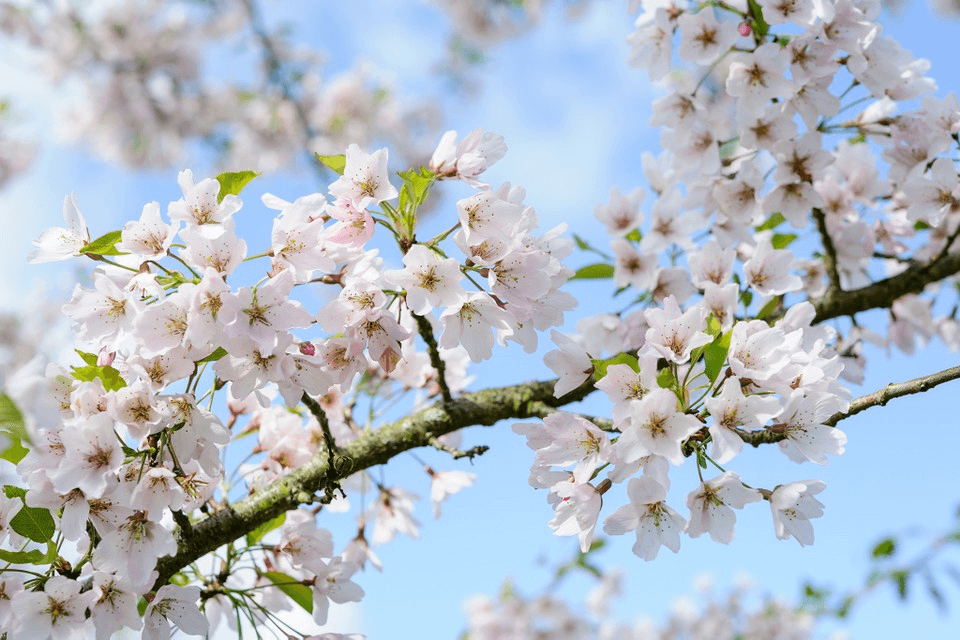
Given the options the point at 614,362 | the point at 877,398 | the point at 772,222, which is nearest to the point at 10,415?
the point at 614,362

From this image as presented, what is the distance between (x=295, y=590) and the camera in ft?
6.56

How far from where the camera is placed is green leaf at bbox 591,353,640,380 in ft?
5.07

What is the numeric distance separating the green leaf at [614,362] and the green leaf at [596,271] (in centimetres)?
93

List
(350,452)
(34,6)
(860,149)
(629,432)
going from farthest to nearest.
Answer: (34,6) < (860,149) < (350,452) < (629,432)

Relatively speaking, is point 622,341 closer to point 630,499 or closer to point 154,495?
point 630,499

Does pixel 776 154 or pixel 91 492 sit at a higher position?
pixel 776 154

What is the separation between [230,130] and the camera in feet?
31.2

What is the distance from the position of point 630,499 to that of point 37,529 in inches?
45.6

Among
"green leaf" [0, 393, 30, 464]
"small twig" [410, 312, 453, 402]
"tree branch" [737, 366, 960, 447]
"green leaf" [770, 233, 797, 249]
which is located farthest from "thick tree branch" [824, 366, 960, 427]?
"green leaf" [0, 393, 30, 464]

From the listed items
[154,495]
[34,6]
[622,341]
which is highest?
[34,6]

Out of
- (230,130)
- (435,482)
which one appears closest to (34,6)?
(230,130)

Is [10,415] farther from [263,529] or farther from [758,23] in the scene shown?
[758,23]

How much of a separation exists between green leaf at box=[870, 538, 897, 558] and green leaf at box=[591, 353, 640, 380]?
132 inches

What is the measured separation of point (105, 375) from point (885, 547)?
410cm
